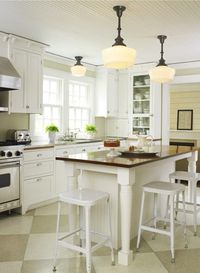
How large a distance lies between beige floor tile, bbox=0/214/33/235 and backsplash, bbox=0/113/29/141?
4.08ft

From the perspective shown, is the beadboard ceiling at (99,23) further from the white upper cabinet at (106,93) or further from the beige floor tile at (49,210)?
the beige floor tile at (49,210)

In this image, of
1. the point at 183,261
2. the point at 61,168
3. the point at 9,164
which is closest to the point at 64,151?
the point at 61,168

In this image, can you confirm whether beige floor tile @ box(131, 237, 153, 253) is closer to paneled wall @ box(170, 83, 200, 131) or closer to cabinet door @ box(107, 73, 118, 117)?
cabinet door @ box(107, 73, 118, 117)

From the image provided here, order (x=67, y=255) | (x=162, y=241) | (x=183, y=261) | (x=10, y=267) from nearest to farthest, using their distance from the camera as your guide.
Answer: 1. (x=10, y=267)
2. (x=183, y=261)
3. (x=67, y=255)
4. (x=162, y=241)

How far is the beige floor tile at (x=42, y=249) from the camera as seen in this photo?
9.27ft

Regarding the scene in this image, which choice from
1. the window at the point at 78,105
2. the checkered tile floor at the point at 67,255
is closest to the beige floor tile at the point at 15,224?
the checkered tile floor at the point at 67,255

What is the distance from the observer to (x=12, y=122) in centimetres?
469

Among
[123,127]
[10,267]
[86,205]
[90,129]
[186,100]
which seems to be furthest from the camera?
[186,100]

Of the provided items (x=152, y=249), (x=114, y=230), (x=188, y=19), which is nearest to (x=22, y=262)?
(x=114, y=230)

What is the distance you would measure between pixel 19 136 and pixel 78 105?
2.04 m

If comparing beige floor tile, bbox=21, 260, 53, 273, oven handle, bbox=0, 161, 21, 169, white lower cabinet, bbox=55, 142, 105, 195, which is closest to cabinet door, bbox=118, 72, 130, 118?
white lower cabinet, bbox=55, 142, 105, 195

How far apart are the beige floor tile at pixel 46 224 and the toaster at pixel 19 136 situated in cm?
117

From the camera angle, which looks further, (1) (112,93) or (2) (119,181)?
(1) (112,93)

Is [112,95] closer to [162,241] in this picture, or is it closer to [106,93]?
[106,93]
